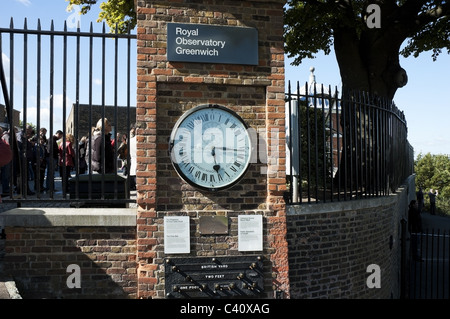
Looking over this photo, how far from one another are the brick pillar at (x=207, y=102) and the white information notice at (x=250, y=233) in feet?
0.21

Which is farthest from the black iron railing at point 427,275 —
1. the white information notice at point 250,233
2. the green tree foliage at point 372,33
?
the white information notice at point 250,233

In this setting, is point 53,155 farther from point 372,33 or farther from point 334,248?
point 372,33

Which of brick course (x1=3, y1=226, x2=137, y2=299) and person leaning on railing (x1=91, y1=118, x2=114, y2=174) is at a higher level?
person leaning on railing (x1=91, y1=118, x2=114, y2=174)

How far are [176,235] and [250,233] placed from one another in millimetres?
881

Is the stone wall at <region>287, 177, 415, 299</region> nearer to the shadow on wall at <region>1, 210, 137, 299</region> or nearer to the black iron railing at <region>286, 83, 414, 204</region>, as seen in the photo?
the black iron railing at <region>286, 83, 414, 204</region>

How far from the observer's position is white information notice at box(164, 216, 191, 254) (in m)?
5.23

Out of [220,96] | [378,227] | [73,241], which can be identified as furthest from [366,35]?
[73,241]

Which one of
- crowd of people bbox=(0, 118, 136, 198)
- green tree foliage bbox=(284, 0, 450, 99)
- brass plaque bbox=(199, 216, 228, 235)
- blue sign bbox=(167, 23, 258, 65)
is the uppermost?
green tree foliage bbox=(284, 0, 450, 99)

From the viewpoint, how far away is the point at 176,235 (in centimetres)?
525

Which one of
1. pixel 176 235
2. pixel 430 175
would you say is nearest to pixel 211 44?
pixel 176 235

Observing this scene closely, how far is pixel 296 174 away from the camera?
621 cm

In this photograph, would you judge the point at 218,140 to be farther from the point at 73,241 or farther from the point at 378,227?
the point at 378,227

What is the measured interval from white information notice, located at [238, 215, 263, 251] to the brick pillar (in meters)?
0.06

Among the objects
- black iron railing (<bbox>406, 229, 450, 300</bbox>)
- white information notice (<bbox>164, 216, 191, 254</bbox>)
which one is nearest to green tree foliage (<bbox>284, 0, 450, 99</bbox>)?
black iron railing (<bbox>406, 229, 450, 300</bbox>)
